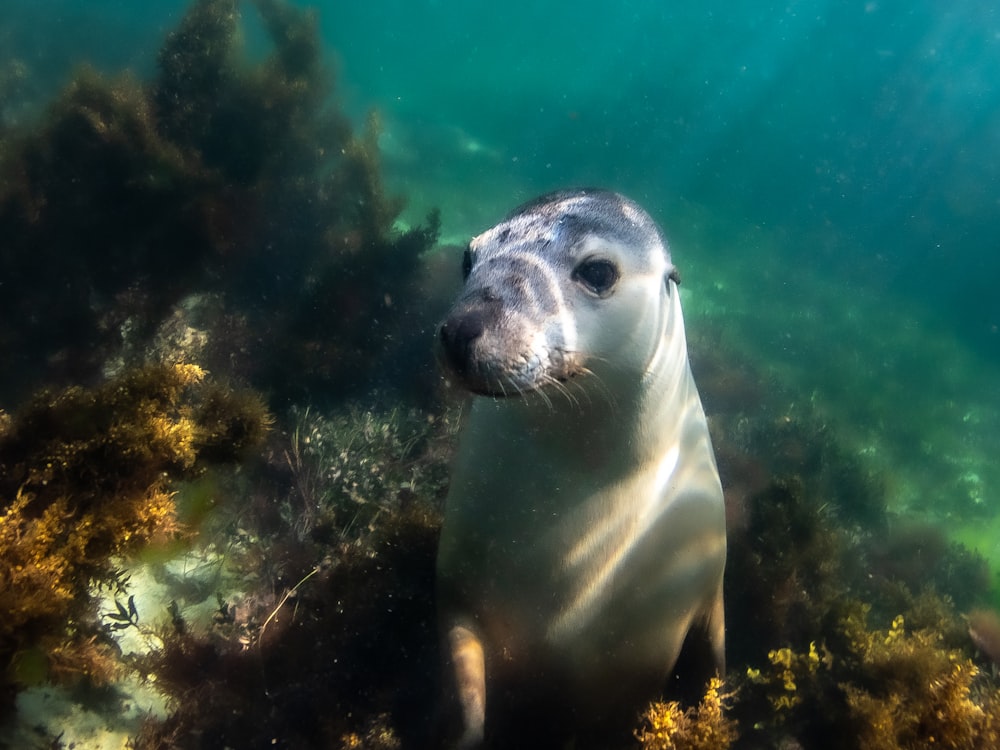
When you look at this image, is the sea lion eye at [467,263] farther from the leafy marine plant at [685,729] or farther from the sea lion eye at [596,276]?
the leafy marine plant at [685,729]

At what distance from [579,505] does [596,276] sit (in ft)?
2.62

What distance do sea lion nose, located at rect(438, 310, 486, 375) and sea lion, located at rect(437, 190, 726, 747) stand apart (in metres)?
0.15

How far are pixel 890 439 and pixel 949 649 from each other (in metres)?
8.23

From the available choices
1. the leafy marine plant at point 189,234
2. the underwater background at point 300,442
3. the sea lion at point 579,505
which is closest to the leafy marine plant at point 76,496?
the underwater background at point 300,442

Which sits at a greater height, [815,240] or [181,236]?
[815,240]

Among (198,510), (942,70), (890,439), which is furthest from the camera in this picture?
(942,70)

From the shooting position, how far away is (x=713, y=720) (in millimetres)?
2082

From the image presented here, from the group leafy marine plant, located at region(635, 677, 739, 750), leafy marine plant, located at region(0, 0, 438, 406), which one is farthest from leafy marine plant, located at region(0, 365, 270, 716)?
leafy marine plant, located at region(0, 0, 438, 406)

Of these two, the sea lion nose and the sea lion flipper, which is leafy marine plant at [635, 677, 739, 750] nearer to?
the sea lion flipper

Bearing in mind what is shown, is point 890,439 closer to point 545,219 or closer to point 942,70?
point 545,219

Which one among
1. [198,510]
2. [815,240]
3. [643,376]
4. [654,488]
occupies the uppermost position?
[815,240]

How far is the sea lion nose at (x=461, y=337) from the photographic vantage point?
158cm

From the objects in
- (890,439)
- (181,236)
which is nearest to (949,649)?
(181,236)

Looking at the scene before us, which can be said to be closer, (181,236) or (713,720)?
(713,720)
